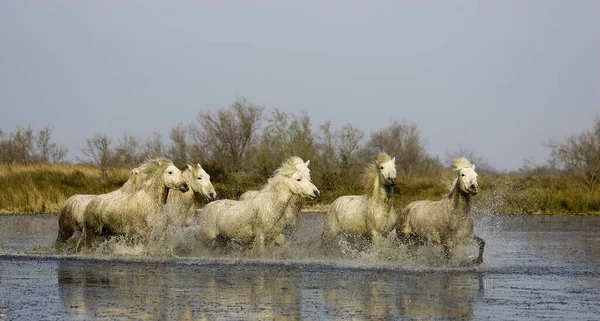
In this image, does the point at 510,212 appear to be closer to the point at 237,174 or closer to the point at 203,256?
the point at 237,174

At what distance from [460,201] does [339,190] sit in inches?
1029

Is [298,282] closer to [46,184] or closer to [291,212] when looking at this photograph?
[291,212]

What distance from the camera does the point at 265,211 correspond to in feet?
57.1

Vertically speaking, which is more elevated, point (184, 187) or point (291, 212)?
point (184, 187)

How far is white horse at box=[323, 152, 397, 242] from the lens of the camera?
17.5m

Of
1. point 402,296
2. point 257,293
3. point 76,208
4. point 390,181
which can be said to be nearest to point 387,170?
point 390,181

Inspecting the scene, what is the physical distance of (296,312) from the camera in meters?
11.1

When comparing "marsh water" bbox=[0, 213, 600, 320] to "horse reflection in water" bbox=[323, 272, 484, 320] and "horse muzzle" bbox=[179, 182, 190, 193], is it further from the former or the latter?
"horse muzzle" bbox=[179, 182, 190, 193]

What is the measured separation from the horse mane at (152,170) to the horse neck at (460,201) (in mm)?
4981

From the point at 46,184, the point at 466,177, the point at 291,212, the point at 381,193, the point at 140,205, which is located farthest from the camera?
the point at 46,184

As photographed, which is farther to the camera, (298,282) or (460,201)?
(460,201)

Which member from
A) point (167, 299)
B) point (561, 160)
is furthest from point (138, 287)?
point (561, 160)

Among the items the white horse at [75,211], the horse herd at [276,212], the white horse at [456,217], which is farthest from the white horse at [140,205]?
the white horse at [456,217]

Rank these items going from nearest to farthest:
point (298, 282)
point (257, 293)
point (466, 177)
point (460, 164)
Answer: point (257, 293) < point (298, 282) < point (466, 177) < point (460, 164)
